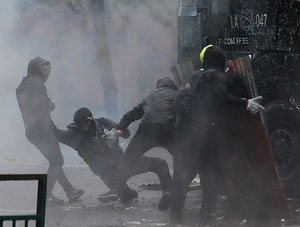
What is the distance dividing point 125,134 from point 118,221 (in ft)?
4.09

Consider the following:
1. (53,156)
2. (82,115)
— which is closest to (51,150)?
(53,156)

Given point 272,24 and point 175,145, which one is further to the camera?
point 272,24

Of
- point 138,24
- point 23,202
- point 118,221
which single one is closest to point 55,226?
point 118,221

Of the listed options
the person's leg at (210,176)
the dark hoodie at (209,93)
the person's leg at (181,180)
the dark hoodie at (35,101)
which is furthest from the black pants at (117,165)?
the dark hoodie at (209,93)

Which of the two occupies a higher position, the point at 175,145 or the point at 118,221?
the point at 175,145

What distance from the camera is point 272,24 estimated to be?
26.0ft

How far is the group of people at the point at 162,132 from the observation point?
672 cm

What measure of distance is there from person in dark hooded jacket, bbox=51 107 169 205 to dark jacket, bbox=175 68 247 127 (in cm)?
109

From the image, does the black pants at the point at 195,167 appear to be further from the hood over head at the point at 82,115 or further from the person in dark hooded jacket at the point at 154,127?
the hood over head at the point at 82,115

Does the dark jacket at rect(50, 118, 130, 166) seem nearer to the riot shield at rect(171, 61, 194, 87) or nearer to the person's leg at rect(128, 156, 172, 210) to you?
the person's leg at rect(128, 156, 172, 210)

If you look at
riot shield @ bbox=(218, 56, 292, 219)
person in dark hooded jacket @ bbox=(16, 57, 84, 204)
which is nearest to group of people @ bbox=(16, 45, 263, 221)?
person in dark hooded jacket @ bbox=(16, 57, 84, 204)

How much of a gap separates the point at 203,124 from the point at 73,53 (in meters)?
8.68

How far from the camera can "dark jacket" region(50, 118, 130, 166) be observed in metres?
7.87

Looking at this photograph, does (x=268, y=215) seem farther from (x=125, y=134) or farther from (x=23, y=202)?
(x=23, y=202)
